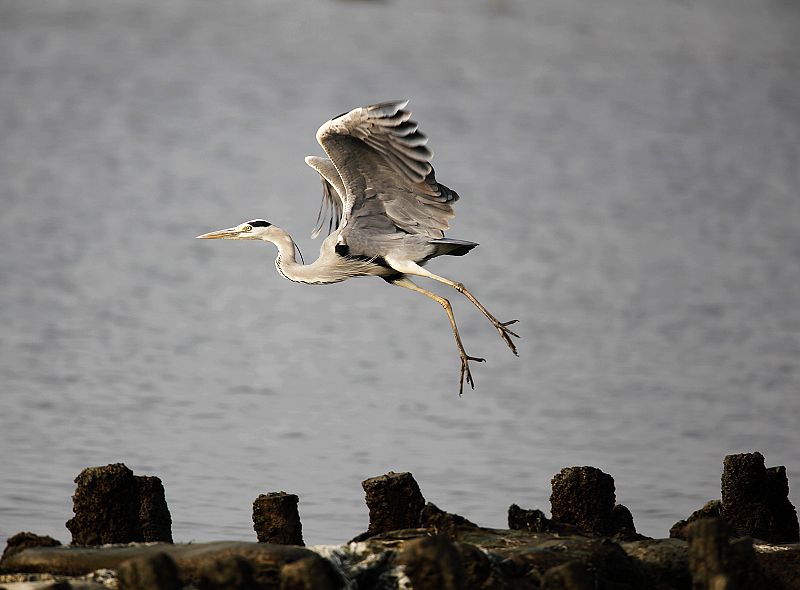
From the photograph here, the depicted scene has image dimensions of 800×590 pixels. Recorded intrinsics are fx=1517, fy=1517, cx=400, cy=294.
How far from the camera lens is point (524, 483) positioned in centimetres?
2094

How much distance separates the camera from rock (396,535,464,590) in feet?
31.5

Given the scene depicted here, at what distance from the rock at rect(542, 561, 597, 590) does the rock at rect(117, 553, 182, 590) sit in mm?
2479

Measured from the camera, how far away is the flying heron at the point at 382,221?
50.6ft

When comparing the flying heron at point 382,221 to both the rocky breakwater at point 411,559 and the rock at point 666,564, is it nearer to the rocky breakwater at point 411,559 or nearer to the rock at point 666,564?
the rocky breakwater at point 411,559

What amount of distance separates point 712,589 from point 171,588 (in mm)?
3588

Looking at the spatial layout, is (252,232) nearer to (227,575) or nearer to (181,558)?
(181,558)

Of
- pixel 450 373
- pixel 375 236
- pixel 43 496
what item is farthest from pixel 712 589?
pixel 450 373

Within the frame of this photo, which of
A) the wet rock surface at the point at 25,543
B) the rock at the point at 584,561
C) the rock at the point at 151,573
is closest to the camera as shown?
the rock at the point at 151,573

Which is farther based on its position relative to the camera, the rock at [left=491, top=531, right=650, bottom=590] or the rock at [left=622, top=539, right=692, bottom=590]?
the rock at [left=622, top=539, right=692, bottom=590]

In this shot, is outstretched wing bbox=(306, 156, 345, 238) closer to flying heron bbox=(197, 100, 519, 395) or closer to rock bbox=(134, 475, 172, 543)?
flying heron bbox=(197, 100, 519, 395)

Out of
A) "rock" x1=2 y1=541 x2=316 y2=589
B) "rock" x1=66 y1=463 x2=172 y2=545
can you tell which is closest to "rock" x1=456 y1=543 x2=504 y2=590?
"rock" x1=2 y1=541 x2=316 y2=589

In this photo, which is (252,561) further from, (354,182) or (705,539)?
(354,182)

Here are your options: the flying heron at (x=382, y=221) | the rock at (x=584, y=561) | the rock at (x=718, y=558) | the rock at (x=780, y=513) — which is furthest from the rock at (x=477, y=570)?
the flying heron at (x=382, y=221)

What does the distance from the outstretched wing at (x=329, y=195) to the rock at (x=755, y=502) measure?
565 cm
